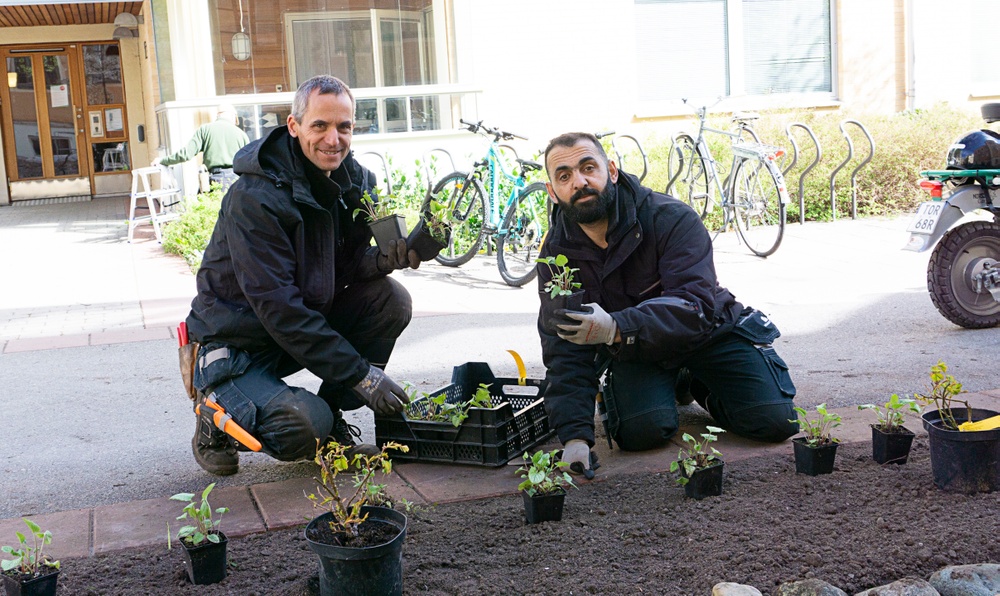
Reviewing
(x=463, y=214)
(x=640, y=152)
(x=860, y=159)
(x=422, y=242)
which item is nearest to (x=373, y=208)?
(x=422, y=242)

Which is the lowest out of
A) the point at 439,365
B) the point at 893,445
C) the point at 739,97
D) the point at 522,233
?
the point at 439,365

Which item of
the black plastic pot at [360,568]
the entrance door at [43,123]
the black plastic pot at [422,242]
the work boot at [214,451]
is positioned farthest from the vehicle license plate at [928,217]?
the entrance door at [43,123]

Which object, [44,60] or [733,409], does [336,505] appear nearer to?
[733,409]

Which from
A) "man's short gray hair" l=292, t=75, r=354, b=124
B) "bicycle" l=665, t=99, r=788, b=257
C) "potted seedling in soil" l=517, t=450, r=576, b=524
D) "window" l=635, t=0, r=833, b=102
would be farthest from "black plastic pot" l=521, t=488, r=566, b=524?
"window" l=635, t=0, r=833, b=102

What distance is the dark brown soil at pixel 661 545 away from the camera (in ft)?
9.74

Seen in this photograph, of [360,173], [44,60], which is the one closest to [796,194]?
[360,173]

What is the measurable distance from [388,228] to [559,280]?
77 cm

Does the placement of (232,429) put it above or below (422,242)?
below

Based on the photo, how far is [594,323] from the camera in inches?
150

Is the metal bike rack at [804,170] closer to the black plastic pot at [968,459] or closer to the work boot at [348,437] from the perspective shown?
the work boot at [348,437]

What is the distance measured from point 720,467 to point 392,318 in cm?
156

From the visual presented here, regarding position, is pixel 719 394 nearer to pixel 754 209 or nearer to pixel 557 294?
pixel 557 294

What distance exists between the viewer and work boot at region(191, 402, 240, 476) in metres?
4.15

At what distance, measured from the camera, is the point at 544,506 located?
11.3ft
